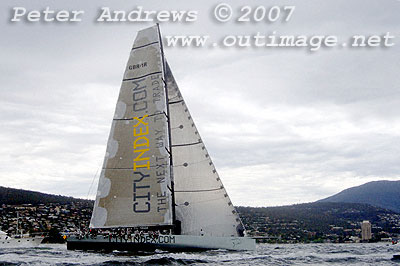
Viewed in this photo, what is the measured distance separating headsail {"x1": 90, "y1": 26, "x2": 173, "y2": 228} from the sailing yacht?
0.20 feet

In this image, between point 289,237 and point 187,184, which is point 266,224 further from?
point 187,184

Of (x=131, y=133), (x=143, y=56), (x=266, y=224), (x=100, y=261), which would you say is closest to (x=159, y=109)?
(x=131, y=133)

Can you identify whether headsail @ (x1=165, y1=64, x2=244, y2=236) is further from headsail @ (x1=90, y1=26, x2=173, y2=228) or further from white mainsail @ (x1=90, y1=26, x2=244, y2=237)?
headsail @ (x1=90, y1=26, x2=173, y2=228)

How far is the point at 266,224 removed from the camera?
128500 mm

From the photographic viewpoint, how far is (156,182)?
35.3 metres

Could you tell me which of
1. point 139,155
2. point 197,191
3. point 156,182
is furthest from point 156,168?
point 197,191

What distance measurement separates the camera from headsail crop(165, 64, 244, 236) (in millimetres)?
34906

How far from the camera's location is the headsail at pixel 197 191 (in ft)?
115

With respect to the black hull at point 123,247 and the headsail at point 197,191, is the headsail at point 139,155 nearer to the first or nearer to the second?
the headsail at point 197,191

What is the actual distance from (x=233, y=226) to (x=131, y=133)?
33.5 ft

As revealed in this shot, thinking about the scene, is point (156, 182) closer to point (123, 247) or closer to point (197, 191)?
point (197, 191)

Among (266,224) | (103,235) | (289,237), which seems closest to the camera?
(103,235)

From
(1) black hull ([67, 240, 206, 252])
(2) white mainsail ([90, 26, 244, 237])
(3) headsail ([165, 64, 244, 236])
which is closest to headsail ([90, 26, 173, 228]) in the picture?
(2) white mainsail ([90, 26, 244, 237])

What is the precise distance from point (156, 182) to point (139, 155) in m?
2.51
